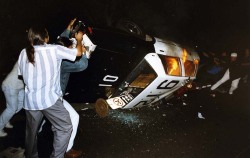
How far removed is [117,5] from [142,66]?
245 inches

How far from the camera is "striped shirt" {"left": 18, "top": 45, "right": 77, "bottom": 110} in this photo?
3.51m

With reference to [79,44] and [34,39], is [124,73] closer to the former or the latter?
[79,44]

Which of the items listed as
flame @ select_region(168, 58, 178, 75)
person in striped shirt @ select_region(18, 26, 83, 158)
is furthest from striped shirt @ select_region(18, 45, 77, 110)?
flame @ select_region(168, 58, 178, 75)

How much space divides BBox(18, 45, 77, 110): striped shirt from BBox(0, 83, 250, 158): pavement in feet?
4.35

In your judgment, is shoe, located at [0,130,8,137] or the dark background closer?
shoe, located at [0,130,8,137]

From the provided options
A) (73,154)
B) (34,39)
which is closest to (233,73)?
(73,154)

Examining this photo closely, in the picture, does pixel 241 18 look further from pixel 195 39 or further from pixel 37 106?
pixel 37 106

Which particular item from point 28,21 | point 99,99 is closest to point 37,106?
point 99,99

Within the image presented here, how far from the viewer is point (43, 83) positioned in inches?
142

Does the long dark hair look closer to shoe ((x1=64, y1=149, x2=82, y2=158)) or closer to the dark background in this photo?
shoe ((x1=64, y1=149, x2=82, y2=158))

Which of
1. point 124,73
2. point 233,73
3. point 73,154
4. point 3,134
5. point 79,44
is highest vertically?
point 79,44

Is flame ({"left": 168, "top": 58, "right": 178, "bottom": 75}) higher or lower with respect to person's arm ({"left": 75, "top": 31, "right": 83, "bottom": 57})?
lower

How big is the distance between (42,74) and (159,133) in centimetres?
321

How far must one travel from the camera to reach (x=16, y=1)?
24.7 feet
